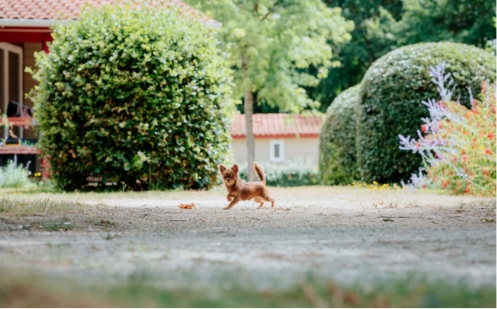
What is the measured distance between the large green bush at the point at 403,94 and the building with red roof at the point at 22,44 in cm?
388

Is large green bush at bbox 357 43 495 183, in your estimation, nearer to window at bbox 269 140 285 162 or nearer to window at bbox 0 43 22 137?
window at bbox 0 43 22 137

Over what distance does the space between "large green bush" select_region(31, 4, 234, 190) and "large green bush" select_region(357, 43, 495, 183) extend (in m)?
3.75

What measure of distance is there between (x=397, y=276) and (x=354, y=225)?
3048 mm

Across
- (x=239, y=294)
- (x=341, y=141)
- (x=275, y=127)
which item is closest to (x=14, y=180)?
(x=341, y=141)

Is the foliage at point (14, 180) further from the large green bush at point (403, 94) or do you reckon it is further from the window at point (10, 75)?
the large green bush at point (403, 94)

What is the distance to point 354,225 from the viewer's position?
7418 millimetres

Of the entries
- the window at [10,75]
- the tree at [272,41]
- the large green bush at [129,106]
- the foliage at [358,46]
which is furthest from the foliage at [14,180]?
the foliage at [358,46]

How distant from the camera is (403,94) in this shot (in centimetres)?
1572

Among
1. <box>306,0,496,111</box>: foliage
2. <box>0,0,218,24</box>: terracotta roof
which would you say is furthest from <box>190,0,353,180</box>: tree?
<box>306,0,496,111</box>: foliage

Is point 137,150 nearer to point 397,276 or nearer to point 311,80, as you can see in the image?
point 397,276

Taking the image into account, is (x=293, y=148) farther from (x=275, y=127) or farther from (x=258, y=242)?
(x=258, y=242)

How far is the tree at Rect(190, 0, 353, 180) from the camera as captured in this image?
22.2 m

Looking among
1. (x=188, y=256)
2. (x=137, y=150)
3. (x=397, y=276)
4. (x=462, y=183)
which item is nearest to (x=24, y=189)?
(x=137, y=150)

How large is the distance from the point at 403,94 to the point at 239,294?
41.0 feet
